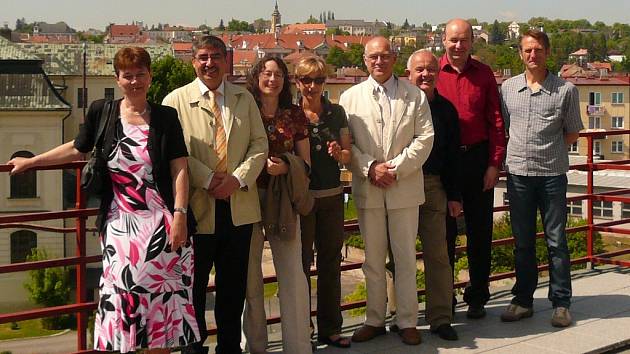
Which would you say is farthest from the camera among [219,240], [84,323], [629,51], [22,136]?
[629,51]

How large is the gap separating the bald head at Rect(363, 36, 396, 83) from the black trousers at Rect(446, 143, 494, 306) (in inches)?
32.1

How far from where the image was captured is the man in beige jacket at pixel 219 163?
4.06 metres

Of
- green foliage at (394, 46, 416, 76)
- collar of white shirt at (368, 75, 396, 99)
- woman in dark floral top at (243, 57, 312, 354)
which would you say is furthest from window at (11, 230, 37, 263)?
collar of white shirt at (368, 75, 396, 99)

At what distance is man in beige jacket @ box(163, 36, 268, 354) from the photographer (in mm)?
4062

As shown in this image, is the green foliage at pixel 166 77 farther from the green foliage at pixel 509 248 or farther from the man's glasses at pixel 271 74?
the man's glasses at pixel 271 74

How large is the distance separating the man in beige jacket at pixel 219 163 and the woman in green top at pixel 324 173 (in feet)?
1.37

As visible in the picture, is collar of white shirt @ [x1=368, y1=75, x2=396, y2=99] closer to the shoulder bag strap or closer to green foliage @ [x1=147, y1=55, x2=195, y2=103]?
the shoulder bag strap

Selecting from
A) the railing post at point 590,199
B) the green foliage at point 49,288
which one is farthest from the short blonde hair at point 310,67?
the green foliage at point 49,288

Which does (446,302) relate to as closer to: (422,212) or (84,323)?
(422,212)

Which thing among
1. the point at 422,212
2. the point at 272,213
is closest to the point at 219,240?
the point at 272,213

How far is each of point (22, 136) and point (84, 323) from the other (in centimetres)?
3483

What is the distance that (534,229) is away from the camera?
17.5 ft

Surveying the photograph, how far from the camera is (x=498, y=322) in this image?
17.5ft

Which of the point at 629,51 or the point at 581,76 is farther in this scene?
the point at 629,51
